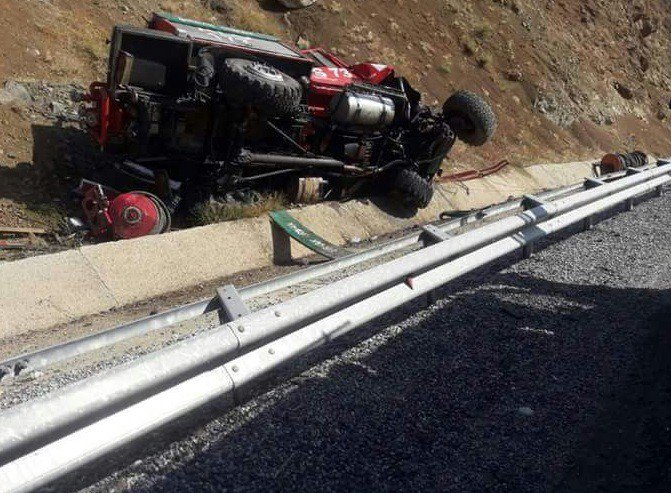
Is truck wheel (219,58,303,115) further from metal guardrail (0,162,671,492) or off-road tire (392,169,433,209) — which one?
metal guardrail (0,162,671,492)

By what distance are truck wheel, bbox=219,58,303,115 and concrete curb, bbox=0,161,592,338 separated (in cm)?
118

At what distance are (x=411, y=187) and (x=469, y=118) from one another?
48.4 inches

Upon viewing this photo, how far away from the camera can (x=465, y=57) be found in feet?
64.0

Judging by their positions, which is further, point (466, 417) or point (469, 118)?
point (469, 118)

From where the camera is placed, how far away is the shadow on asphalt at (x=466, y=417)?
123 inches

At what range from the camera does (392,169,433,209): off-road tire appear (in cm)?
954

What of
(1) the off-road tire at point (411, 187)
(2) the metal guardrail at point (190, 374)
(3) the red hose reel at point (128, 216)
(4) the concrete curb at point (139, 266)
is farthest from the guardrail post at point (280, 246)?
(2) the metal guardrail at point (190, 374)

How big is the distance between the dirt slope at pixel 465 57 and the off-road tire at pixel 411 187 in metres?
4.03

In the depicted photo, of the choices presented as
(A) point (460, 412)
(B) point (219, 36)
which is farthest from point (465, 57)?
(A) point (460, 412)

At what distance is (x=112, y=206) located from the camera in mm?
6957

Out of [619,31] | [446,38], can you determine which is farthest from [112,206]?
[619,31]

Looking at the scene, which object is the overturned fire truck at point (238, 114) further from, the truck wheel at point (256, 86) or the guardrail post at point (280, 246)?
the guardrail post at point (280, 246)

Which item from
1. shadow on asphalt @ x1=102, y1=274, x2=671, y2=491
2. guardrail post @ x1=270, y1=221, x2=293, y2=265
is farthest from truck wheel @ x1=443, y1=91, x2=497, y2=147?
shadow on asphalt @ x1=102, y1=274, x2=671, y2=491

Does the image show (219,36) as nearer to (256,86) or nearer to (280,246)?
(256,86)
